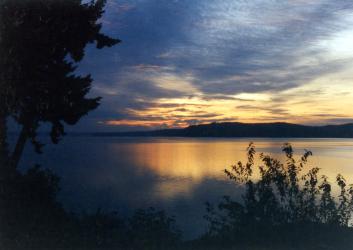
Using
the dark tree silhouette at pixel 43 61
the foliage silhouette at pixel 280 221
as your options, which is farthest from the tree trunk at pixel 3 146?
the foliage silhouette at pixel 280 221

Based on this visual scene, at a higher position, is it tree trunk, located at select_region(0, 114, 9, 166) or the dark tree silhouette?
the dark tree silhouette

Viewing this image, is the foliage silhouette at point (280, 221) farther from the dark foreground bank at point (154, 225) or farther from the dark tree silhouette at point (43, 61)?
the dark tree silhouette at point (43, 61)

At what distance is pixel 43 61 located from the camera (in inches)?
603

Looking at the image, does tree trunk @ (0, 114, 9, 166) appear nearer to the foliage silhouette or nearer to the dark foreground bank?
A: the dark foreground bank

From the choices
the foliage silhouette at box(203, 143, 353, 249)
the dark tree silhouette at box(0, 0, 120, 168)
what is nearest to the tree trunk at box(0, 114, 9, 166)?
the dark tree silhouette at box(0, 0, 120, 168)

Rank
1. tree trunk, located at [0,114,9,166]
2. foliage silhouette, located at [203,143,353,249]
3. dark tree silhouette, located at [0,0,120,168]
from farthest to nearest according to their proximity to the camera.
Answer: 1. foliage silhouette, located at [203,143,353,249]
2. tree trunk, located at [0,114,9,166]
3. dark tree silhouette, located at [0,0,120,168]

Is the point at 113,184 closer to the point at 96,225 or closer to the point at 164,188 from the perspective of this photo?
the point at 164,188

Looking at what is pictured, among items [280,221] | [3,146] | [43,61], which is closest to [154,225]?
[280,221]

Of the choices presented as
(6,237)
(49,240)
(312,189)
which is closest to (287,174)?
(312,189)

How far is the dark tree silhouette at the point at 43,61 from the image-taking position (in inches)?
523

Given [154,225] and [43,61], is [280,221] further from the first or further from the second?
[43,61]

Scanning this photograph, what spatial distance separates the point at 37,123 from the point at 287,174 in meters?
12.2

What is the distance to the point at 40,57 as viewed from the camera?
14.9 meters

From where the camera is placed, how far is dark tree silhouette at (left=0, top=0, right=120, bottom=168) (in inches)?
523
